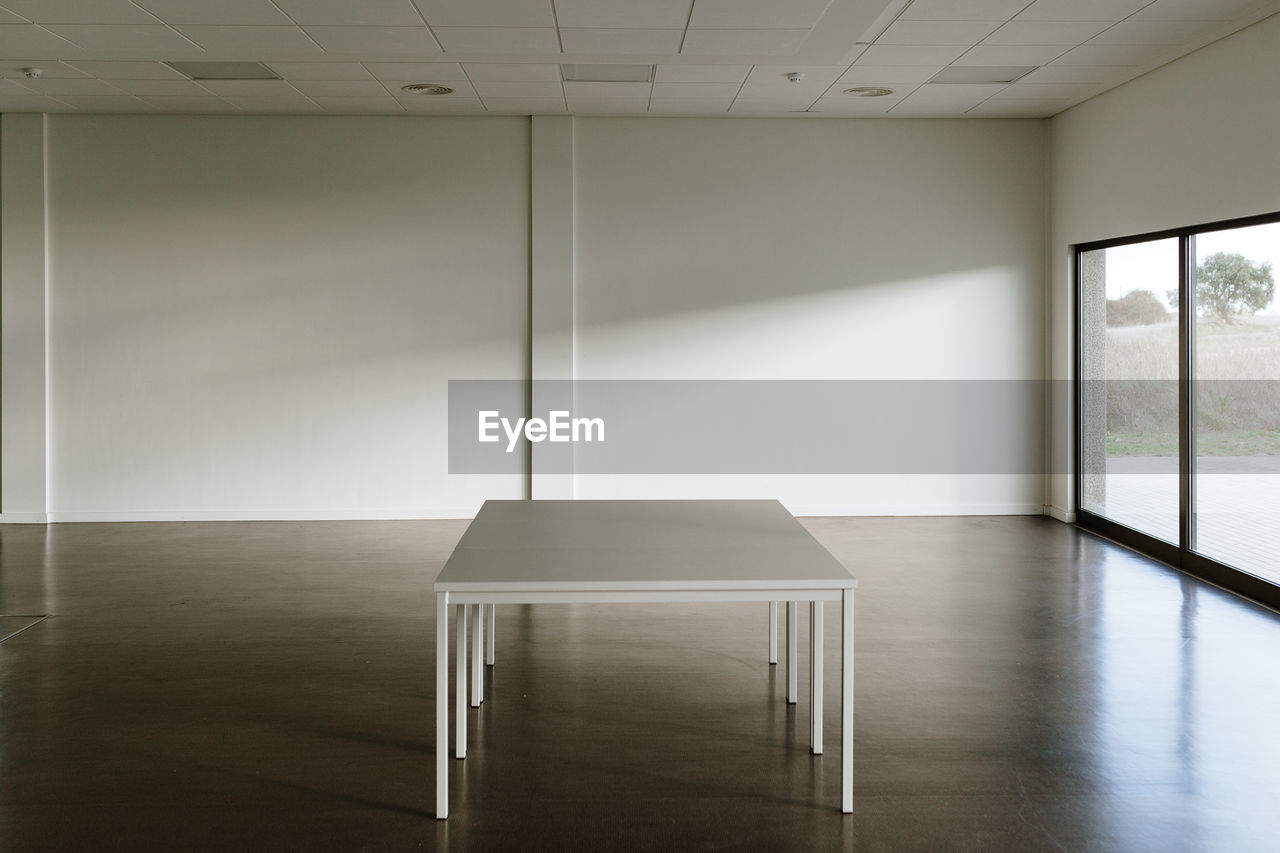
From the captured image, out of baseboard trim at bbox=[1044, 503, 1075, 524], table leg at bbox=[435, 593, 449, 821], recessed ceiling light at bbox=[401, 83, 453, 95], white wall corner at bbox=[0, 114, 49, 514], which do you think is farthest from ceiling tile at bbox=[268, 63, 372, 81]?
baseboard trim at bbox=[1044, 503, 1075, 524]

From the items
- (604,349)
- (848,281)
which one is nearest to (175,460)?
(604,349)

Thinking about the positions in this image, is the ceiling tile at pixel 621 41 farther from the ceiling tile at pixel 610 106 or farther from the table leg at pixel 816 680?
the table leg at pixel 816 680

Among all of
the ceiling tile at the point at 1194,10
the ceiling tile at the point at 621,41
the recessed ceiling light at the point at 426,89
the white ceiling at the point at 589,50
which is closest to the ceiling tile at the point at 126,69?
the white ceiling at the point at 589,50

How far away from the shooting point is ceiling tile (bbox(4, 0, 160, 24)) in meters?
5.39

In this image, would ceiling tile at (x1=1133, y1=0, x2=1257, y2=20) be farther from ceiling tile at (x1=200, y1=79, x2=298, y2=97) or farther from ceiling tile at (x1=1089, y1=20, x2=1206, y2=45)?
ceiling tile at (x1=200, y1=79, x2=298, y2=97)

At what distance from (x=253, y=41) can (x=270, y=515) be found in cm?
369

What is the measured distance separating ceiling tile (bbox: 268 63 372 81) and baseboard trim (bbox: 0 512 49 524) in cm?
387

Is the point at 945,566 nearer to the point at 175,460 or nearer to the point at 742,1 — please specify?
the point at 742,1

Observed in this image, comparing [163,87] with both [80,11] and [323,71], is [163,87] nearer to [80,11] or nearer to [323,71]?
[323,71]

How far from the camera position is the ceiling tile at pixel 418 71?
6.65 metres

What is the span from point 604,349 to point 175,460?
3.37 m

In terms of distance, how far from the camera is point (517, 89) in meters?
7.35

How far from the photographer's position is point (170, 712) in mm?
3996

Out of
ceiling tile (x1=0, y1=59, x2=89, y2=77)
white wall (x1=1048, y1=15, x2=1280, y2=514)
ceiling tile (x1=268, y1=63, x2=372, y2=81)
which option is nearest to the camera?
white wall (x1=1048, y1=15, x2=1280, y2=514)
